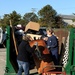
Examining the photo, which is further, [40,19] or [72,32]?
[40,19]

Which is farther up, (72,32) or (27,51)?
(72,32)

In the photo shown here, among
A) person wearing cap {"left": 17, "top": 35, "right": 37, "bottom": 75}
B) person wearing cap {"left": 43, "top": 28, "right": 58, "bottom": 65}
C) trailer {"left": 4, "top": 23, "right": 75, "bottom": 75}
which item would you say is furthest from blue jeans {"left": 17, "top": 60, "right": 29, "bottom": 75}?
person wearing cap {"left": 43, "top": 28, "right": 58, "bottom": 65}

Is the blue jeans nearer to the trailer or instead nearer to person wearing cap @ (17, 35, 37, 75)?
person wearing cap @ (17, 35, 37, 75)

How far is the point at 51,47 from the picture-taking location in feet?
27.5

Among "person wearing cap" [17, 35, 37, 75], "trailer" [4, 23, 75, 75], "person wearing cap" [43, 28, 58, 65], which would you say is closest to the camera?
"trailer" [4, 23, 75, 75]

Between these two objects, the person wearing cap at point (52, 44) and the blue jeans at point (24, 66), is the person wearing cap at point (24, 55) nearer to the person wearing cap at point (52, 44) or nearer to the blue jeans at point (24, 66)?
the blue jeans at point (24, 66)

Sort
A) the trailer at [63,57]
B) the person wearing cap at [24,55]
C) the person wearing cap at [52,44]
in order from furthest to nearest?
1. the person wearing cap at [52,44]
2. the person wearing cap at [24,55]
3. the trailer at [63,57]

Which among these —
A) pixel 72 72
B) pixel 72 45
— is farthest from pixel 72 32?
pixel 72 72

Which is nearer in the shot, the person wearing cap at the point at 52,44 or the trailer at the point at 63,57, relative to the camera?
the trailer at the point at 63,57

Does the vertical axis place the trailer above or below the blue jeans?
above

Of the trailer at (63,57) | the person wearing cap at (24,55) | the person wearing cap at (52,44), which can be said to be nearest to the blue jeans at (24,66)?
the person wearing cap at (24,55)

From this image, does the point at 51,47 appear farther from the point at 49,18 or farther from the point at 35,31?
the point at 49,18

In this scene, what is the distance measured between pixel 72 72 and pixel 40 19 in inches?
2343

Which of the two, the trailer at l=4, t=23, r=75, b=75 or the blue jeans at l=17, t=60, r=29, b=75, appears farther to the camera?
the blue jeans at l=17, t=60, r=29, b=75
